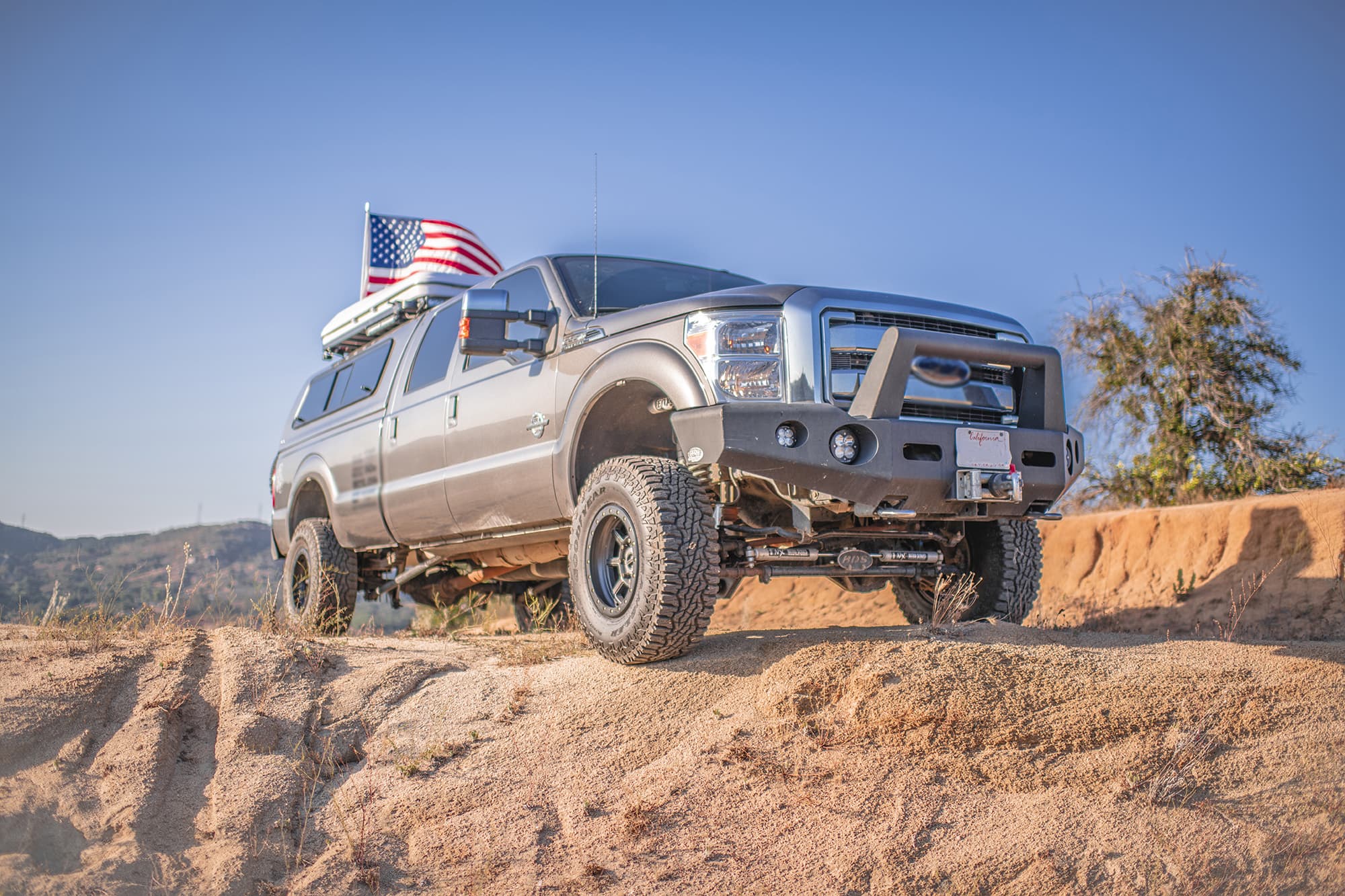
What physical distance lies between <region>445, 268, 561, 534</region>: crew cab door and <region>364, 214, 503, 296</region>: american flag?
2.77 metres

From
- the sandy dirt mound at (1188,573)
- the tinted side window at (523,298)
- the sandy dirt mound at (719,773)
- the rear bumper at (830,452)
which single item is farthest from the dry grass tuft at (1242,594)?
the tinted side window at (523,298)

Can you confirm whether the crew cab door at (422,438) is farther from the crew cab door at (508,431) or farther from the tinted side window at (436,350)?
the crew cab door at (508,431)

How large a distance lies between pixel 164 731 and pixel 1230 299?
10.5 meters

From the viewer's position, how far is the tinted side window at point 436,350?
6.61 meters

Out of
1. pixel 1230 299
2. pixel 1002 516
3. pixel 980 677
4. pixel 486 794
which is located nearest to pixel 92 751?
pixel 486 794

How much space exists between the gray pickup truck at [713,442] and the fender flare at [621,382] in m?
0.01

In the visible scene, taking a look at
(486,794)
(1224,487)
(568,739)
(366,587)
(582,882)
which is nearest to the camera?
(582,882)

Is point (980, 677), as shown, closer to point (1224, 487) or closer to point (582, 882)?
point (582, 882)

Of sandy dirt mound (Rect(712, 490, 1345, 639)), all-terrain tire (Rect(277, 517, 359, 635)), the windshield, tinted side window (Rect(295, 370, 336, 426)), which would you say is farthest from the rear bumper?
tinted side window (Rect(295, 370, 336, 426))

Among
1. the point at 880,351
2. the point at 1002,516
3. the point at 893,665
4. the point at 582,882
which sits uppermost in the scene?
the point at 880,351

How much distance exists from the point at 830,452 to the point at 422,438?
3.20 m

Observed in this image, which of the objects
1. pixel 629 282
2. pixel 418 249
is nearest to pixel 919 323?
pixel 629 282

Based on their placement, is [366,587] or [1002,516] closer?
[1002,516]

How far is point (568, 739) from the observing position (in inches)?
162
